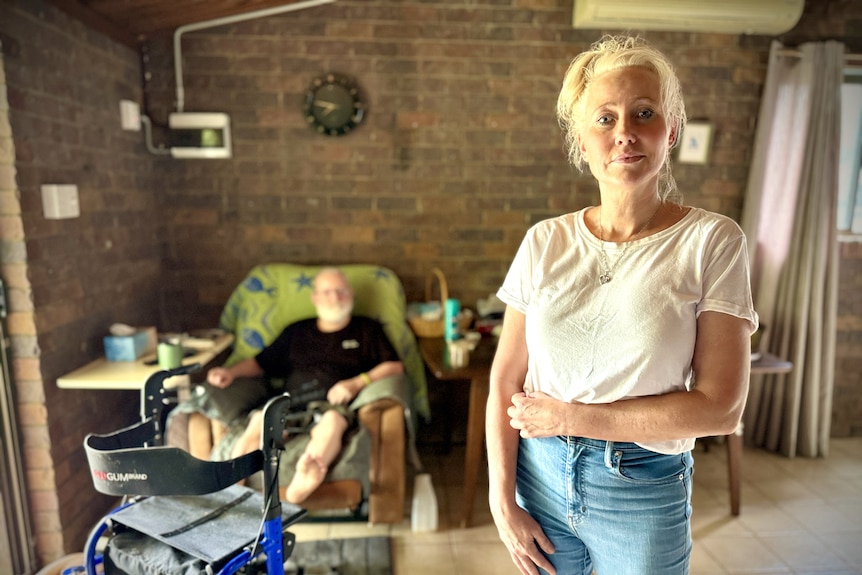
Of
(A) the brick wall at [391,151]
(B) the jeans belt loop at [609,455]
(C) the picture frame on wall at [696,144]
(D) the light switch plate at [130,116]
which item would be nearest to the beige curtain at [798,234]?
(A) the brick wall at [391,151]

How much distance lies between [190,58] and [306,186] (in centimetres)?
85

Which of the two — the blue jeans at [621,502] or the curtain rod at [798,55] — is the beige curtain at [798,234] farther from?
the blue jeans at [621,502]

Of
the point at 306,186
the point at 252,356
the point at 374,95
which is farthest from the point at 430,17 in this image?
the point at 252,356

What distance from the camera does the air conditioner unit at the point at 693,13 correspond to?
2703 mm

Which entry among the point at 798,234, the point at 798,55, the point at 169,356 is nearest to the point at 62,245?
the point at 169,356

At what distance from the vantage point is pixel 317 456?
83.4 inches

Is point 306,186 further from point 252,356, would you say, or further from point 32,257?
point 32,257

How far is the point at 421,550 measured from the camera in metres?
2.24

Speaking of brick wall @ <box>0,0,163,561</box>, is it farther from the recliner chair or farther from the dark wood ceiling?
the recliner chair

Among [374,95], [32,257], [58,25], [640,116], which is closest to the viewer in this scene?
[640,116]

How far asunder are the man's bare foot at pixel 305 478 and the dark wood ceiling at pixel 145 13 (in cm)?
193

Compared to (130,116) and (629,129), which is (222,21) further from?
(629,129)

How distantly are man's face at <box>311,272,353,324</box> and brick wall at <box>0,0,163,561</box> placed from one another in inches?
35.3

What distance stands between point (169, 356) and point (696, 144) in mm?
2812
